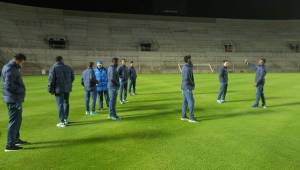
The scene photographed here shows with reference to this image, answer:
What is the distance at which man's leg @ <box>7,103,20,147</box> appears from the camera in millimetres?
8750

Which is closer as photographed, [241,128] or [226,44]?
[241,128]

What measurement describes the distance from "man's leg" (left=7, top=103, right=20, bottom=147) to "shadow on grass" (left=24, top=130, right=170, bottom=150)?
44 centimetres

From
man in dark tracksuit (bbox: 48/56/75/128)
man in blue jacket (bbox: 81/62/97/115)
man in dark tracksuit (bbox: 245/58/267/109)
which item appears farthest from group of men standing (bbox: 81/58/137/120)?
man in dark tracksuit (bbox: 245/58/267/109)

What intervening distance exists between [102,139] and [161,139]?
1723mm

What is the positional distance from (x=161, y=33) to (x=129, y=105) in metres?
41.8

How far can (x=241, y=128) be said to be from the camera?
1109cm

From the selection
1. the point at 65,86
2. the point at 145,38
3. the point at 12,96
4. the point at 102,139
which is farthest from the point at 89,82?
the point at 145,38

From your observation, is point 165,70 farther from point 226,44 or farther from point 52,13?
point 52,13

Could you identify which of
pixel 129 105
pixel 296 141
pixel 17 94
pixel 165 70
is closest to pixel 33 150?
pixel 17 94

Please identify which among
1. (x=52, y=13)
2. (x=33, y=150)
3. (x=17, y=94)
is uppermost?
(x=52, y=13)

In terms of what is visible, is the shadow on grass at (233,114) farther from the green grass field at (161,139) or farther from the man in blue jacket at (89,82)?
the man in blue jacket at (89,82)

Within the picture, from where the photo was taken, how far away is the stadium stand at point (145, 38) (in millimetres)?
47031

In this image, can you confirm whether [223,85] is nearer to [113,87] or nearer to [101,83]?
[101,83]

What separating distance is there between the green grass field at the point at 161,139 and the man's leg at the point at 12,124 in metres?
0.36
